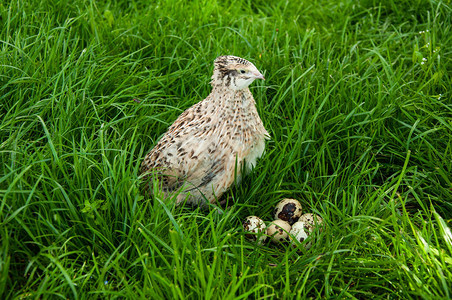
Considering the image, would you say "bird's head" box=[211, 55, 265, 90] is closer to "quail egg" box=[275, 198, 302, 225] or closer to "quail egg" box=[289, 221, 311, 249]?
"quail egg" box=[275, 198, 302, 225]

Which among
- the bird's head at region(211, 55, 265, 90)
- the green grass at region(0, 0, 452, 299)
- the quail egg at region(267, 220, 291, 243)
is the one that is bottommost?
the quail egg at region(267, 220, 291, 243)

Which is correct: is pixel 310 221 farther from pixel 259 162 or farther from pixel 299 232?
pixel 259 162

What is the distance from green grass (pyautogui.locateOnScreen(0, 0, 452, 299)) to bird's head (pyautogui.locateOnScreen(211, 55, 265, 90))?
2.05 feet

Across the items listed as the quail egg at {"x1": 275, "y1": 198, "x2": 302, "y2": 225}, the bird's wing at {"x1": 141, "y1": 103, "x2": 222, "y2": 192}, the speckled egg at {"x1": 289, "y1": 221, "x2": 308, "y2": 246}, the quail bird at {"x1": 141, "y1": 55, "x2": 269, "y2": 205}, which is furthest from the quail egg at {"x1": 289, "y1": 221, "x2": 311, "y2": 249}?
the bird's wing at {"x1": 141, "y1": 103, "x2": 222, "y2": 192}

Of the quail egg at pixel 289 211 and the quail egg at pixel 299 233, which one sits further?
the quail egg at pixel 289 211

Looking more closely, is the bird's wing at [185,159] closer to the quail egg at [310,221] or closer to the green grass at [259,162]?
the green grass at [259,162]

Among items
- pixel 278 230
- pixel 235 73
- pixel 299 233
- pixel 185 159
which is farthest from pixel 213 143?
pixel 299 233

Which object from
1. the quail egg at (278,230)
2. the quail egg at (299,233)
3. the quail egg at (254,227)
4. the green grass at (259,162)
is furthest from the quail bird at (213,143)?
the quail egg at (299,233)

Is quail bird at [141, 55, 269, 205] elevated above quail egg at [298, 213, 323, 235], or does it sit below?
above

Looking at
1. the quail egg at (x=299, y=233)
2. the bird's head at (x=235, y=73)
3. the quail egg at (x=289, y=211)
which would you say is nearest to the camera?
the quail egg at (x=299, y=233)

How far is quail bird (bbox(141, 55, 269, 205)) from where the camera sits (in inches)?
141

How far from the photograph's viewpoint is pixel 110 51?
473 centimetres

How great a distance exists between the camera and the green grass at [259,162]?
2998 millimetres

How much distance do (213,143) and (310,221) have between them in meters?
0.88
